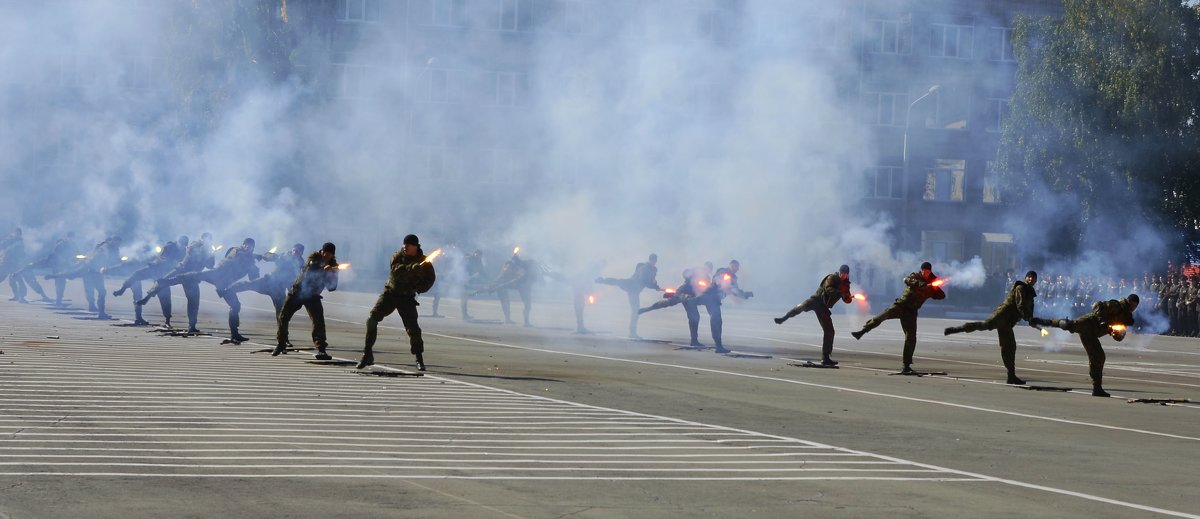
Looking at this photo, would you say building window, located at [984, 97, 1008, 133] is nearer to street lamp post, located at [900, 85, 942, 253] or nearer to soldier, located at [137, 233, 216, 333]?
street lamp post, located at [900, 85, 942, 253]

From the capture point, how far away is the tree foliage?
43906mm

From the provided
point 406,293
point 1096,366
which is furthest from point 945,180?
point 406,293

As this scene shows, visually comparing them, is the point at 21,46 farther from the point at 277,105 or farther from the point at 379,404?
the point at 379,404

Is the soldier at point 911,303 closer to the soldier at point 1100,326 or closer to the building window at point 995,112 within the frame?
the soldier at point 1100,326

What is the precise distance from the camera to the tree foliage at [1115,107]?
144ft

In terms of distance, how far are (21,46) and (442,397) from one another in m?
29.9

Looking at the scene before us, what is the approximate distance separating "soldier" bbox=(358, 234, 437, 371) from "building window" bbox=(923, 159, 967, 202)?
152ft

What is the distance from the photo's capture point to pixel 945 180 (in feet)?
202

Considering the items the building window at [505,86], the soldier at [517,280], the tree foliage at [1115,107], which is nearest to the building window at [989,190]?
the tree foliage at [1115,107]

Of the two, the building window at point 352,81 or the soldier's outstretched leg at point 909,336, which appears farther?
the building window at point 352,81

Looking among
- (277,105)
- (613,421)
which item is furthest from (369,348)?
(277,105)

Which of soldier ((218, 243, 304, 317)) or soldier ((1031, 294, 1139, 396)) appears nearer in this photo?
soldier ((1031, 294, 1139, 396))

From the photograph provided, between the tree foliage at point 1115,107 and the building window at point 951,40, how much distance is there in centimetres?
189

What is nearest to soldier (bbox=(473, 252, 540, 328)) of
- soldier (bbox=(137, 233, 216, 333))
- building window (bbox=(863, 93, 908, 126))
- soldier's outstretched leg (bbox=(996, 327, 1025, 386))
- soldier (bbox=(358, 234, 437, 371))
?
soldier (bbox=(137, 233, 216, 333))
